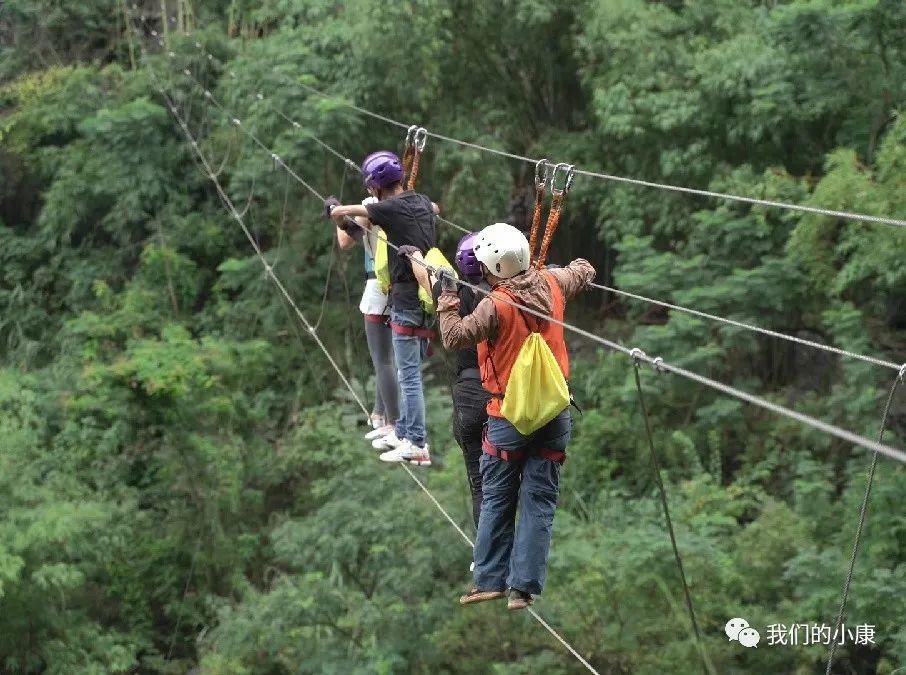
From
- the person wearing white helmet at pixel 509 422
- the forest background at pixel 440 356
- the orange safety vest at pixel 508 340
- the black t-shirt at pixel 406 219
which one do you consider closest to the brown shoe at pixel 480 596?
the person wearing white helmet at pixel 509 422

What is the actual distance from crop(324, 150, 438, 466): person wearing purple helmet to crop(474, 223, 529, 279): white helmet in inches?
41.4

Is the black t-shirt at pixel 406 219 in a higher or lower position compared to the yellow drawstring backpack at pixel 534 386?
higher

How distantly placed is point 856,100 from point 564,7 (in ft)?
8.15

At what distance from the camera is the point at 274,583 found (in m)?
10.6

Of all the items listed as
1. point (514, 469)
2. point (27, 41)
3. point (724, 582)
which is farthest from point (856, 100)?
point (27, 41)

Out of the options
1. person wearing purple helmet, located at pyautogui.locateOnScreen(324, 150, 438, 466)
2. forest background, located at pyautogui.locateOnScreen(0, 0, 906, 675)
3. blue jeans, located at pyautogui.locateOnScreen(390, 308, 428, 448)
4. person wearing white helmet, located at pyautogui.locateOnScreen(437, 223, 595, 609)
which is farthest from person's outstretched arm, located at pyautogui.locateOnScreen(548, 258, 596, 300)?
forest background, located at pyautogui.locateOnScreen(0, 0, 906, 675)

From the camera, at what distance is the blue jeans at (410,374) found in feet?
17.4

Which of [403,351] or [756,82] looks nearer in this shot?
[403,351]

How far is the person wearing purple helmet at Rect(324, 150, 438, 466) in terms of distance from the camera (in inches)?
198

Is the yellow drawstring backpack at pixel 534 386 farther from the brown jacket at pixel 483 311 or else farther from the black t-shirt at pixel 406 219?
the black t-shirt at pixel 406 219

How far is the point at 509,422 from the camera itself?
4066mm

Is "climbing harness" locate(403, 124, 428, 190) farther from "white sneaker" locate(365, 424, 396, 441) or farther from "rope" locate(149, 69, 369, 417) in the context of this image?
"rope" locate(149, 69, 369, 417)

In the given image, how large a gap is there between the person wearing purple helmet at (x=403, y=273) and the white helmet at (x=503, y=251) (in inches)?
41.4

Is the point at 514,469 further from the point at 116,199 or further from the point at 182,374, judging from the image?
the point at 116,199
